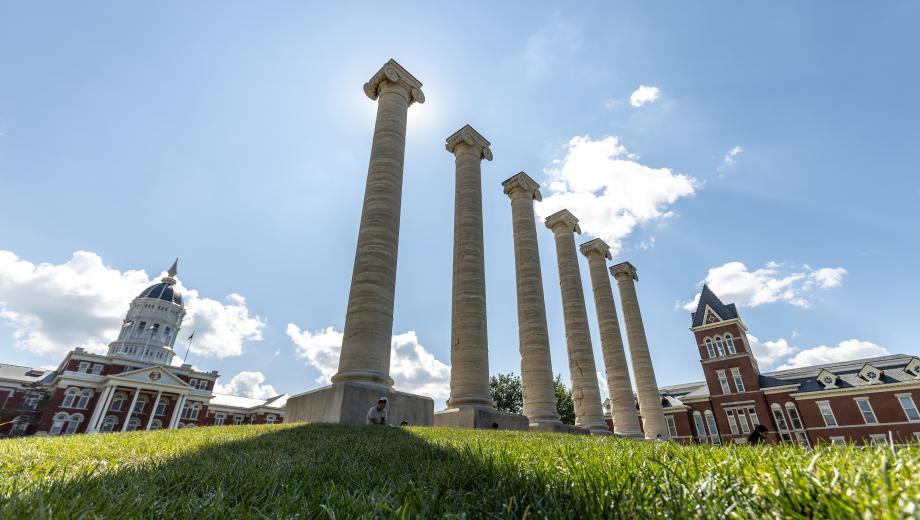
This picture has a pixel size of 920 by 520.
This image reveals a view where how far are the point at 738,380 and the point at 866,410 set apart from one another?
11321 millimetres

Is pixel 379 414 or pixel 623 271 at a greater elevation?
pixel 623 271

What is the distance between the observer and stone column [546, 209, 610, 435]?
2894 centimetres

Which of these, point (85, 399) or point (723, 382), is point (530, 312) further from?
point (85, 399)

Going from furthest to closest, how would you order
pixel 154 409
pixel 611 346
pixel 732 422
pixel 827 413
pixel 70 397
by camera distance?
pixel 154 409 < pixel 70 397 < pixel 732 422 < pixel 827 413 < pixel 611 346

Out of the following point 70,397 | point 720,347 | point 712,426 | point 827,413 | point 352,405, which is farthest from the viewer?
point 70,397

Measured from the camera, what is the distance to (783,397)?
1827 inches

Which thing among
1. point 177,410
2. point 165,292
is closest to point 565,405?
point 177,410

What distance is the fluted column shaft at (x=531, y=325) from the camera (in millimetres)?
25359

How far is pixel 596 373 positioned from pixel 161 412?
6965cm

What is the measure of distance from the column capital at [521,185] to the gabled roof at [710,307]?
3845cm

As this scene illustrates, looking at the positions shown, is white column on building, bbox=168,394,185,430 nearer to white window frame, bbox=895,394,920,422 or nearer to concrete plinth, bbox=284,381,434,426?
concrete plinth, bbox=284,381,434,426

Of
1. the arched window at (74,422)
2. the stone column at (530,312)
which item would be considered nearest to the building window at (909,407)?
the stone column at (530,312)

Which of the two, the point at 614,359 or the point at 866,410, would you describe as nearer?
the point at 614,359

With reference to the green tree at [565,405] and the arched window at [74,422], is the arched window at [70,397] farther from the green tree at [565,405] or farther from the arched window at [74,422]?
the green tree at [565,405]
